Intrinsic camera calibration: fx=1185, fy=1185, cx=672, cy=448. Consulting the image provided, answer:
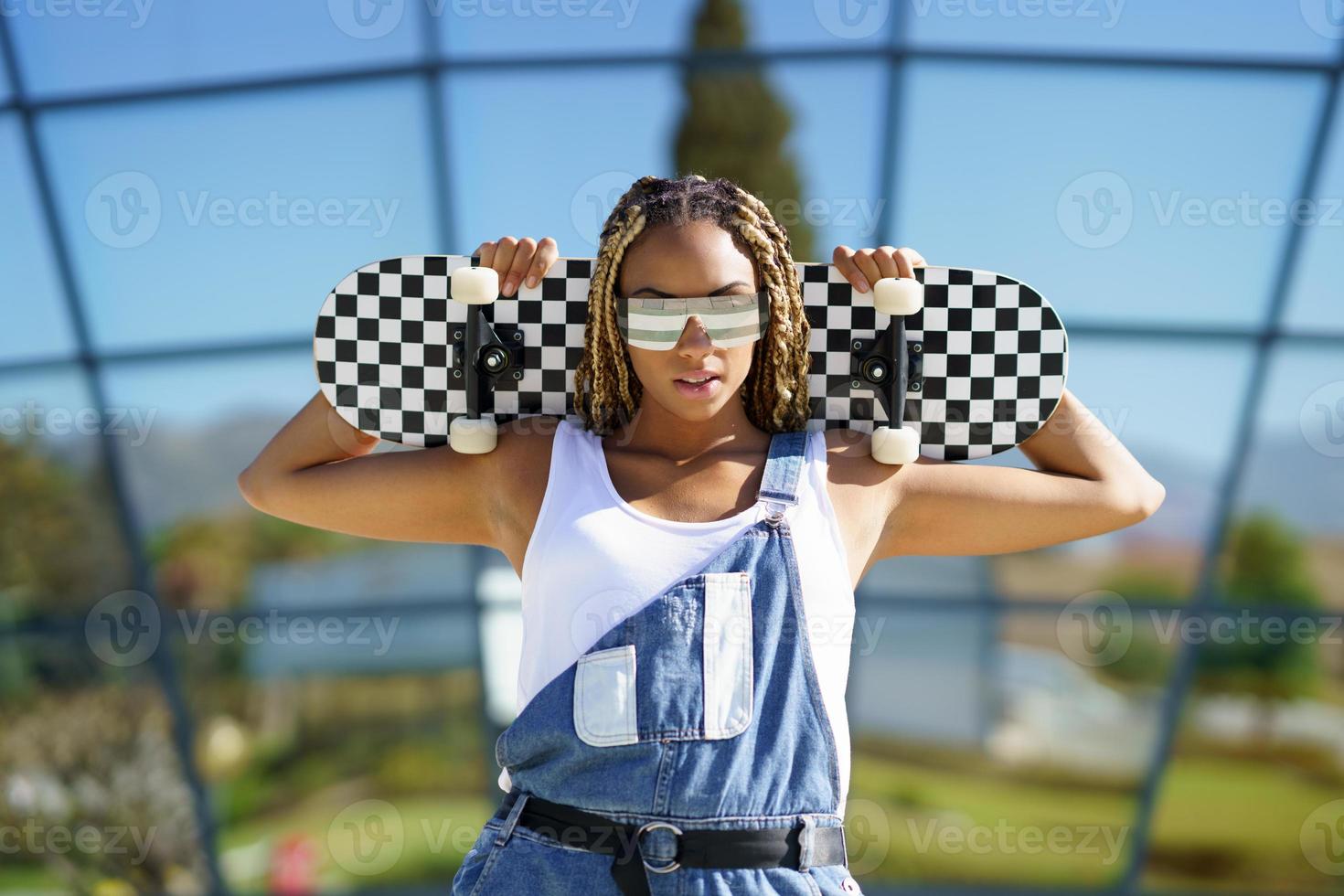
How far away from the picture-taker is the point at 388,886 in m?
5.54

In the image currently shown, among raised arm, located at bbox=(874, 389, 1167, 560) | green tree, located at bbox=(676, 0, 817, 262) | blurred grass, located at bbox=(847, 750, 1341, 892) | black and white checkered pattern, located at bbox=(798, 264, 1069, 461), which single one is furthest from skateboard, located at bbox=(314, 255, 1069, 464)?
blurred grass, located at bbox=(847, 750, 1341, 892)

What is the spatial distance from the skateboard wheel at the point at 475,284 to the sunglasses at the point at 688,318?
0.79 feet

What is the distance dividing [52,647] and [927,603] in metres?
4.03

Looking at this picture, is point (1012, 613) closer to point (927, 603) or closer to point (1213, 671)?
point (927, 603)

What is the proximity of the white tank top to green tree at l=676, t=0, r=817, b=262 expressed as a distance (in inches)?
143

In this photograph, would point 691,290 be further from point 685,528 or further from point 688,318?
point 685,528

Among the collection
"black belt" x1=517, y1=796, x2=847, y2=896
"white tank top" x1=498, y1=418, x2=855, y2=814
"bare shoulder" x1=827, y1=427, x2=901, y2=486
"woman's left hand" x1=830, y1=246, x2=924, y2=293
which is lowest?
"black belt" x1=517, y1=796, x2=847, y2=896

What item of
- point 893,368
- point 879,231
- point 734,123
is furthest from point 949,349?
point 734,123

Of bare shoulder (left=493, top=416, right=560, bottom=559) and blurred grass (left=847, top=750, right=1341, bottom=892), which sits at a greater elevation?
bare shoulder (left=493, top=416, right=560, bottom=559)

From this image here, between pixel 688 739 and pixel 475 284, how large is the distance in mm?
742

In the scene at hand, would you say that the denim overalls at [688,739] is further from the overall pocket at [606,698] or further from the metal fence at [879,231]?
the metal fence at [879,231]

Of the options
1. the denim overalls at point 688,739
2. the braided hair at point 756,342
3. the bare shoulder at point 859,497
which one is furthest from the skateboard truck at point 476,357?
the bare shoulder at point 859,497

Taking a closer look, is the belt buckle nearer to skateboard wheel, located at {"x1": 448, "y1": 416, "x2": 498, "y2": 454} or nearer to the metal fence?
skateboard wheel, located at {"x1": 448, "y1": 416, "x2": 498, "y2": 454}

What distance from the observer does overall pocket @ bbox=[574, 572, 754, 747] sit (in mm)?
1433
